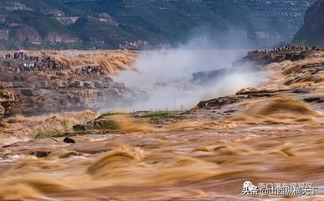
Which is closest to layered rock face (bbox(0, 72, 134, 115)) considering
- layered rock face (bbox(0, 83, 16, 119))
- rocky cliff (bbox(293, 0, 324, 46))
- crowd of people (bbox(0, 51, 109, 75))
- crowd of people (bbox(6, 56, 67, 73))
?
crowd of people (bbox(0, 51, 109, 75))

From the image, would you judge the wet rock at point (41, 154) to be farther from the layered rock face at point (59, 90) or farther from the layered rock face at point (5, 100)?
the layered rock face at point (59, 90)

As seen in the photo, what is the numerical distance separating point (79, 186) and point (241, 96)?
12.2 meters

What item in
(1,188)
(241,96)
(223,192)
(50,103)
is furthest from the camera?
(50,103)

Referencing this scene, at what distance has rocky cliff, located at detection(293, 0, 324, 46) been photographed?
12925 cm

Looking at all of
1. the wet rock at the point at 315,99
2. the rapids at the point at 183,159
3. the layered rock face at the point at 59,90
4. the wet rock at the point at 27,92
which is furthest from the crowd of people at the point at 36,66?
the rapids at the point at 183,159

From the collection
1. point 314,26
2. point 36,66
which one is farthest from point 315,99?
point 314,26

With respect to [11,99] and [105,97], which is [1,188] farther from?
[105,97]

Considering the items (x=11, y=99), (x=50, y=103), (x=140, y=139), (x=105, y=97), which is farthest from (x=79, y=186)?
(x=105, y=97)

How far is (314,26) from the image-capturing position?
5374 inches

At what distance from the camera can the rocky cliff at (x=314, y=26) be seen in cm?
12925

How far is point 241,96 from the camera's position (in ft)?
61.9

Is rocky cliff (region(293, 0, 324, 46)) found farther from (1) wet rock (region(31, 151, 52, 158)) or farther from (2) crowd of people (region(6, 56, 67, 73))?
(1) wet rock (region(31, 151, 52, 158))

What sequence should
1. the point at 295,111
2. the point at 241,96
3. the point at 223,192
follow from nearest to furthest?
the point at 223,192 < the point at 295,111 < the point at 241,96

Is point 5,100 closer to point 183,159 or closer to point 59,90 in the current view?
point 59,90
